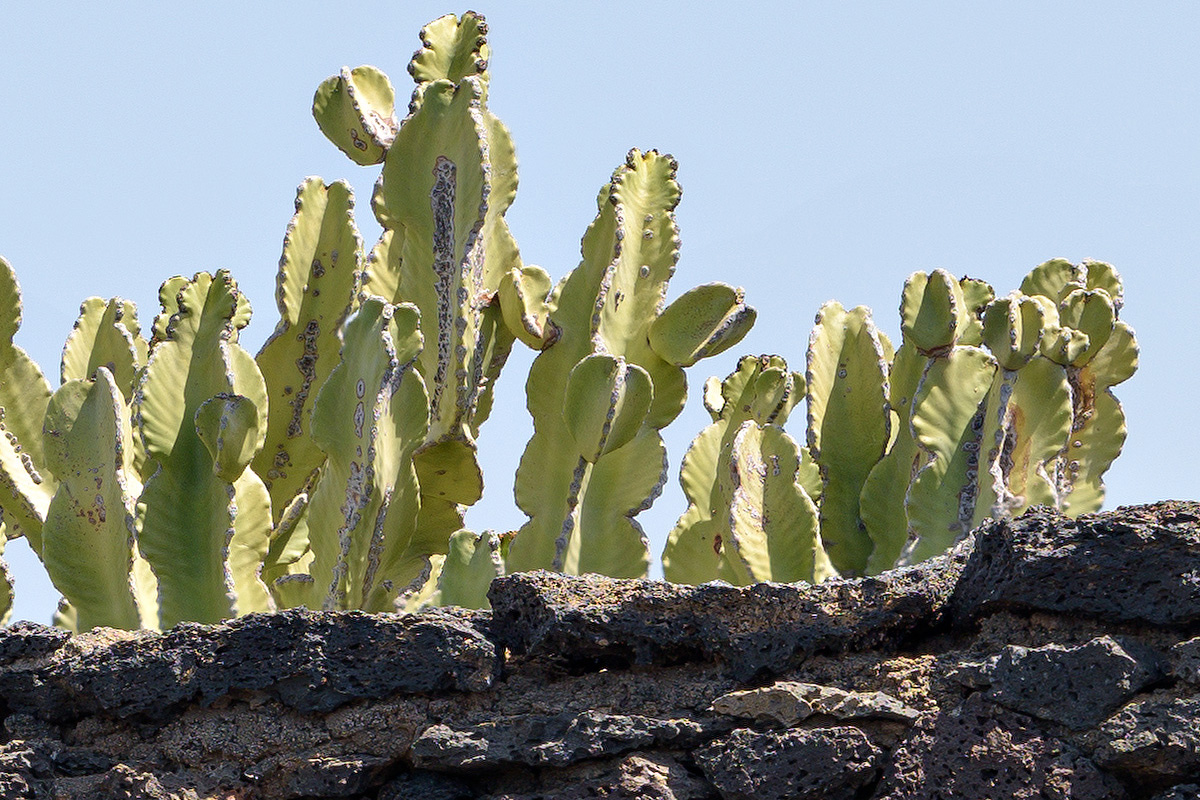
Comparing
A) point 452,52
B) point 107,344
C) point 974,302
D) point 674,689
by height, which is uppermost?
point 452,52

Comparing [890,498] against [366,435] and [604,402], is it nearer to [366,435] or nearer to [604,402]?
[604,402]

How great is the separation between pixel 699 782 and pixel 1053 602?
788 millimetres

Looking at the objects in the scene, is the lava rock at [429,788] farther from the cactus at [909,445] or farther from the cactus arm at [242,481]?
the cactus at [909,445]

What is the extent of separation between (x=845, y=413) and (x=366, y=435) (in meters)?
1.87

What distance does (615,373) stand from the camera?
4.09 meters

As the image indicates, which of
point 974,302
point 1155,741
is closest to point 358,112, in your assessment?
point 974,302

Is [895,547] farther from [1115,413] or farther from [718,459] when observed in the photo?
[1115,413]

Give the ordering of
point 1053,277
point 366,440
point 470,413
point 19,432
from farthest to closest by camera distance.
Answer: point 1053,277, point 19,432, point 470,413, point 366,440

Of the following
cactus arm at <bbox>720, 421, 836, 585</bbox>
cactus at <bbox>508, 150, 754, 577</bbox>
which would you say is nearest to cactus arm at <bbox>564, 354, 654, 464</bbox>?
cactus at <bbox>508, 150, 754, 577</bbox>

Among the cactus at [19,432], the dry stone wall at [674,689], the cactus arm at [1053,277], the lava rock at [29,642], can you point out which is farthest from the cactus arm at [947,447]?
the cactus at [19,432]

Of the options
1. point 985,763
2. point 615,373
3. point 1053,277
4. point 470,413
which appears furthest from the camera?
point 1053,277

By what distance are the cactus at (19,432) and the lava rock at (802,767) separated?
9.17ft

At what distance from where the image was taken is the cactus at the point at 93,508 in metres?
4.17

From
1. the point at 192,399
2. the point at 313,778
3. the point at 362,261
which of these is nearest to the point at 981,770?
the point at 313,778
